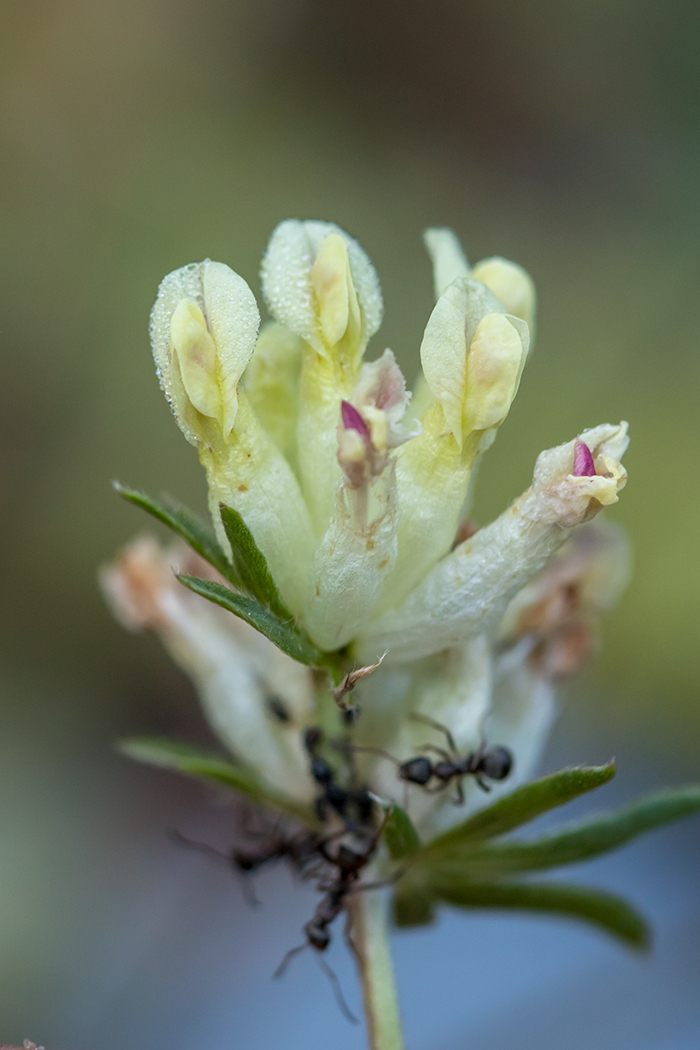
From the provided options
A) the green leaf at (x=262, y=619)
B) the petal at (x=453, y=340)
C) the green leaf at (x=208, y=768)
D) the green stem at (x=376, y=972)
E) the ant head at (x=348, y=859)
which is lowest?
the green stem at (x=376, y=972)

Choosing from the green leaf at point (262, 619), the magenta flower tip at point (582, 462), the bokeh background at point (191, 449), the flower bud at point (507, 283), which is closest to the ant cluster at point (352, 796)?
the green leaf at point (262, 619)

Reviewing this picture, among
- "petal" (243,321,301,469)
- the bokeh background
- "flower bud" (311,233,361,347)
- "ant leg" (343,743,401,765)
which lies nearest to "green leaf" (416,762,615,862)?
"ant leg" (343,743,401,765)

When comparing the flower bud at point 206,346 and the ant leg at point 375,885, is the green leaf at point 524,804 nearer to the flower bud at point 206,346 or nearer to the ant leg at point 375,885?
the ant leg at point 375,885

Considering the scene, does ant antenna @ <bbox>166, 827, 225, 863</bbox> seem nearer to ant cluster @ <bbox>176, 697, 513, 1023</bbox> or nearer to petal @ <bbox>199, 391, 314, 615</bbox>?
ant cluster @ <bbox>176, 697, 513, 1023</bbox>

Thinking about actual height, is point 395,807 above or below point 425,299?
below

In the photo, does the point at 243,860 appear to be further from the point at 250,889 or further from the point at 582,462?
the point at 582,462

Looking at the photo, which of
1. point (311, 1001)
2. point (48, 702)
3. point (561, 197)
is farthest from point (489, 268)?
point (561, 197)

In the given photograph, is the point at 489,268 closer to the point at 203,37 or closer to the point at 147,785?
the point at 147,785
